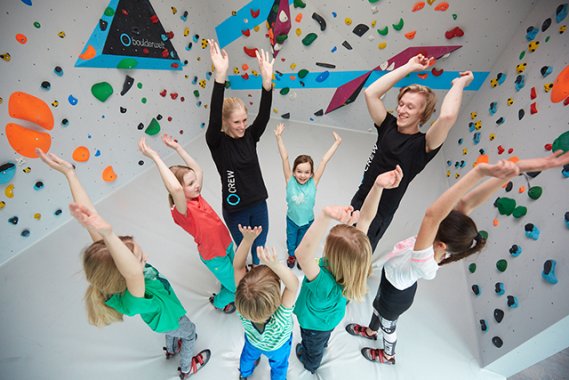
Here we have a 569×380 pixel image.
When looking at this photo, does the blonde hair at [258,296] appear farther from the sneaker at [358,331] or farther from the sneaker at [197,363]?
the sneaker at [358,331]

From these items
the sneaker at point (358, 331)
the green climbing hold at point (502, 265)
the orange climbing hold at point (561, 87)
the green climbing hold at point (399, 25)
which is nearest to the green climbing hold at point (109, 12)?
the green climbing hold at point (399, 25)

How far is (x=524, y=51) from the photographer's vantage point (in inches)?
89.1

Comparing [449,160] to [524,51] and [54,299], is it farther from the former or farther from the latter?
[54,299]

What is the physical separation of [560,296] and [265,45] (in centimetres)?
334

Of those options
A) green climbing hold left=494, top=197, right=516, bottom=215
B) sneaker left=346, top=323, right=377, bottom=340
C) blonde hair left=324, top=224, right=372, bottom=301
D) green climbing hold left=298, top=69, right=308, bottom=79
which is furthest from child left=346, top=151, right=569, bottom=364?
green climbing hold left=298, top=69, right=308, bottom=79

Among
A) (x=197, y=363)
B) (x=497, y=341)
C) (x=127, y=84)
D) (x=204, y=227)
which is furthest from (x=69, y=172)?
(x=497, y=341)

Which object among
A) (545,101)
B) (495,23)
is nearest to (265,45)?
(495,23)

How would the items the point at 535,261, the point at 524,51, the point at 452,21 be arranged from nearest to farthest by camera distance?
the point at 535,261 → the point at 524,51 → the point at 452,21

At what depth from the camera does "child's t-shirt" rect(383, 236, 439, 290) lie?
1.23 meters

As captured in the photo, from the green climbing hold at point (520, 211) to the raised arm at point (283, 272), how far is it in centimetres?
147

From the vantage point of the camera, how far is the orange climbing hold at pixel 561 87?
1.68 metres

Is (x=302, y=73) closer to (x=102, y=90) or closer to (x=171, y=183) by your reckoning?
(x=102, y=90)

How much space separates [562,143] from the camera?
1562mm

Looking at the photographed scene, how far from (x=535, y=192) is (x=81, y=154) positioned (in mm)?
3239
